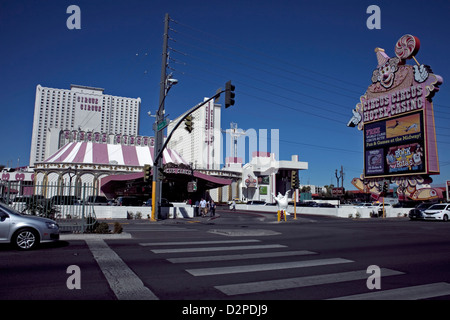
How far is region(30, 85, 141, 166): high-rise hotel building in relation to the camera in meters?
153

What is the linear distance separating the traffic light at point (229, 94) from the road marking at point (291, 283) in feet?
38.1

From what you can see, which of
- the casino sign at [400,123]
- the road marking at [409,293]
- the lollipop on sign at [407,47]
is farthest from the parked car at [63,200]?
the lollipop on sign at [407,47]

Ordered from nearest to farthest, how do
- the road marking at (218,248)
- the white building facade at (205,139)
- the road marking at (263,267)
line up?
the road marking at (263,267)
the road marking at (218,248)
the white building facade at (205,139)

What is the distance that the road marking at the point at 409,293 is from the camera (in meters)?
5.60

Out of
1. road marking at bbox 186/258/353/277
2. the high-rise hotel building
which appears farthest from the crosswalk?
the high-rise hotel building

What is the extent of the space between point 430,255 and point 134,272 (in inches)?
324

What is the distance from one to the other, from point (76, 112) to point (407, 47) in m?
139

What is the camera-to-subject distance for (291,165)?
90000 millimetres

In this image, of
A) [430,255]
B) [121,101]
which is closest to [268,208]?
[430,255]

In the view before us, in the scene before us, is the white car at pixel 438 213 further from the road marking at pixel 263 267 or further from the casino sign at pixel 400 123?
the road marking at pixel 263 267

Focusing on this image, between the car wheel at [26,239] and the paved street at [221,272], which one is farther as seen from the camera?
the car wheel at [26,239]

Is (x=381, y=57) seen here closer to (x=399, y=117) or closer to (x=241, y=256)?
(x=399, y=117)

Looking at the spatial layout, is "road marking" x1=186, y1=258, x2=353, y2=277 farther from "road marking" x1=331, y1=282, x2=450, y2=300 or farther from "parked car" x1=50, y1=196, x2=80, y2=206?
"parked car" x1=50, y1=196, x2=80, y2=206

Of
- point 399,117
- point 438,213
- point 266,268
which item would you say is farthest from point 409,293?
point 399,117
